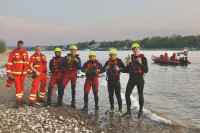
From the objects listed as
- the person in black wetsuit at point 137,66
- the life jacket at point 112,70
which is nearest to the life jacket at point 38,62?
the life jacket at point 112,70

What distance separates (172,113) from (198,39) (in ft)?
599

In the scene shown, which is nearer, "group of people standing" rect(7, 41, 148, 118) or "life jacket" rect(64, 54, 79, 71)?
"group of people standing" rect(7, 41, 148, 118)

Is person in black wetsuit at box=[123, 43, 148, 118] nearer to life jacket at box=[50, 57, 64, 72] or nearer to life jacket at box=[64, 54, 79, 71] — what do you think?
life jacket at box=[64, 54, 79, 71]

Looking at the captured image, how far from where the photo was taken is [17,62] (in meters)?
6.22

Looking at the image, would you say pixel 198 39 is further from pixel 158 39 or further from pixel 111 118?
pixel 111 118

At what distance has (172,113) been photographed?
8.33m

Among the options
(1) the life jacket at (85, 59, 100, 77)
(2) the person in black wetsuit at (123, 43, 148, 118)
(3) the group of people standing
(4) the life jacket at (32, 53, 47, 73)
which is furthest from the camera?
(1) the life jacket at (85, 59, 100, 77)

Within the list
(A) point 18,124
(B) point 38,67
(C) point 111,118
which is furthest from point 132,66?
(A) point 18,124

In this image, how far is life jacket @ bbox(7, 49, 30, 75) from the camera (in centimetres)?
617

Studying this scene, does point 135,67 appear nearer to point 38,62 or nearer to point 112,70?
point 112,70

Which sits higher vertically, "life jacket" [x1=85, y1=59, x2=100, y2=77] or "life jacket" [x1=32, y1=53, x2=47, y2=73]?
"life jacket" [x1=32, y1=53, x2=47, y2=73]

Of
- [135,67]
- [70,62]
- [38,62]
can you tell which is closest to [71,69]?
[70,62]

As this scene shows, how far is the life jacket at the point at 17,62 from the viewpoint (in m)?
6.17

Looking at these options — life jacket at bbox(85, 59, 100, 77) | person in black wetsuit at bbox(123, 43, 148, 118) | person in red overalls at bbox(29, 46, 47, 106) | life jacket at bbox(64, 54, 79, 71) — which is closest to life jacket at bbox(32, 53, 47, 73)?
person in red overalls at bbox(29, 46, 47, 106)
